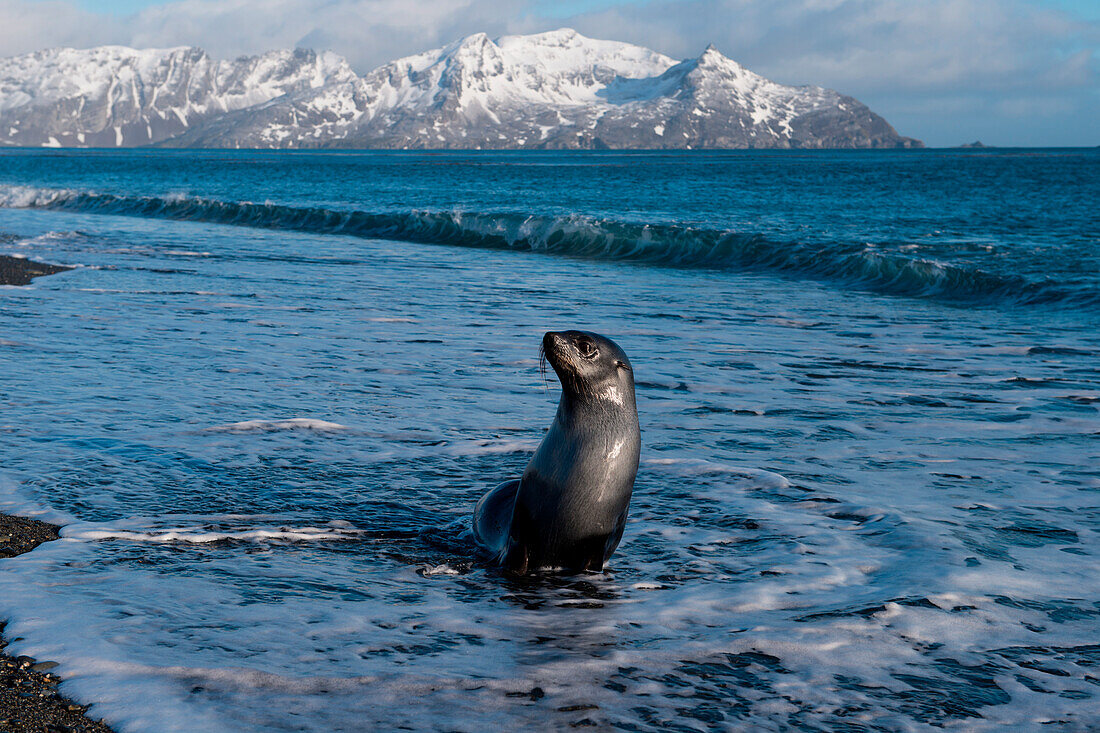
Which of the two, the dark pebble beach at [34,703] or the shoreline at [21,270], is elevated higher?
the shoreline at [21,270]

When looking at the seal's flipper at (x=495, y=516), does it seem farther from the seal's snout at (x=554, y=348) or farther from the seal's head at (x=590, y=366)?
the seal's snout at (x=554, y=348)

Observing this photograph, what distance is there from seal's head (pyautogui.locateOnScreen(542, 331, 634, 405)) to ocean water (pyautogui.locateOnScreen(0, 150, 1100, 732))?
1006 millimetres

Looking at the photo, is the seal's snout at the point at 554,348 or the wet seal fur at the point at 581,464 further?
the wet seal fur at the point at 581,464

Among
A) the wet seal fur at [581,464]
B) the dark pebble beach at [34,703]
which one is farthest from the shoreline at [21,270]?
the dark pebble beach at [34,703]

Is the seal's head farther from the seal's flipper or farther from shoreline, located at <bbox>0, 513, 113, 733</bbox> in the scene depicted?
shoreline, located at <bbox>0, 513, 113, 733</bbox>

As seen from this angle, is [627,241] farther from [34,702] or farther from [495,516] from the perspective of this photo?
[34,702]

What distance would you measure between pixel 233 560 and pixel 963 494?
467 centimetres

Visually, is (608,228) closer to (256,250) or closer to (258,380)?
(256,250)

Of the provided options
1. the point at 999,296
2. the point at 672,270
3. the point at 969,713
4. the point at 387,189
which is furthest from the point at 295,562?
the point at 387,189

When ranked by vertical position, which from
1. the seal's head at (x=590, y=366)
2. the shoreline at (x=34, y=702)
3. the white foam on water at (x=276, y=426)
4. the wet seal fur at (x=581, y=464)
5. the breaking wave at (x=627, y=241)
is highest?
the breaking wave at (x=627, y=241)

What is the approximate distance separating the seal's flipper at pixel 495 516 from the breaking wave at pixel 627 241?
1487cm

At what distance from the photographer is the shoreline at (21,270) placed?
1764 centimetres

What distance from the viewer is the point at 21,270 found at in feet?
62.4

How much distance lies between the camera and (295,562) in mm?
5602
